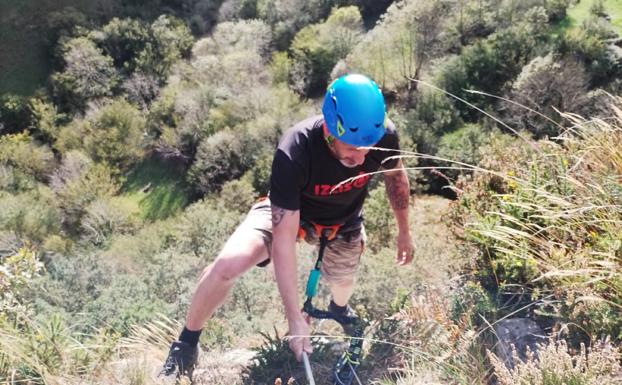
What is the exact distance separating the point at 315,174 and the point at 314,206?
283 mm

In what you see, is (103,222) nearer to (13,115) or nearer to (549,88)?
(13,115)

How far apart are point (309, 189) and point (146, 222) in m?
16.6

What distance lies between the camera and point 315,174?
2.63m

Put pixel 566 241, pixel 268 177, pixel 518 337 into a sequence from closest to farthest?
1. pixel 566 241
2. pixel 518 337
3. pixel 268 177

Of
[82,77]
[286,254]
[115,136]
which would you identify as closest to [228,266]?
[286,254]

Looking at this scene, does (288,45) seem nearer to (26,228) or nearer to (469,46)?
(469,46)

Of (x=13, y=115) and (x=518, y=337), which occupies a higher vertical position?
(x=518, y=337)

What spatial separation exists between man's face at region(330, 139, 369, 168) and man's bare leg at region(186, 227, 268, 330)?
613 millimetres

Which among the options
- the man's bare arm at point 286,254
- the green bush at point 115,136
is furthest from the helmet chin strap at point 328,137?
the green bush at point 115,136

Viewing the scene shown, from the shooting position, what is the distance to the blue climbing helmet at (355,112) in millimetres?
2303

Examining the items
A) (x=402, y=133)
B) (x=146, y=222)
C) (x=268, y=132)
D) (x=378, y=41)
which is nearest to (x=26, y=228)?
(x=146, y=222)

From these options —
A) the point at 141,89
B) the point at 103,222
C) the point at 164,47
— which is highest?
the point at 164,47

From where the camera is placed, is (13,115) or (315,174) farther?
(13,115)

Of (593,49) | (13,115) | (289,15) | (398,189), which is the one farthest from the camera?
(289,15)
